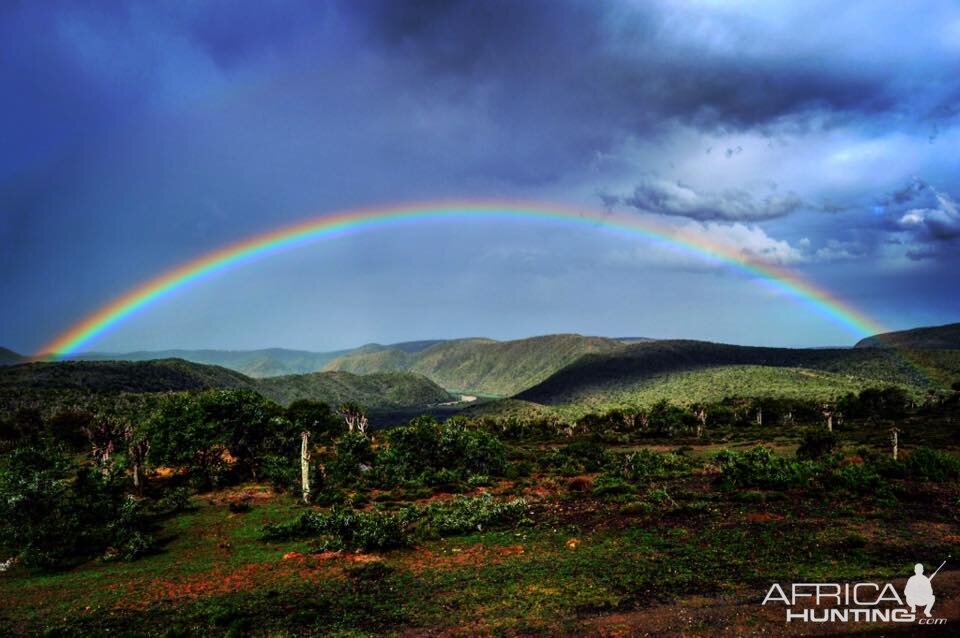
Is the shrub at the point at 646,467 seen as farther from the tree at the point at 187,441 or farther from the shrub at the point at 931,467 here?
the tree at the point at 187,441

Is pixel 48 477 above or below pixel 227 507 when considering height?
above

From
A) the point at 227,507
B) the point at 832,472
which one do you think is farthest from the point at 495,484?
the point at 832,472

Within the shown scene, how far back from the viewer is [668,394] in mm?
197000

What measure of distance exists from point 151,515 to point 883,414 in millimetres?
139940

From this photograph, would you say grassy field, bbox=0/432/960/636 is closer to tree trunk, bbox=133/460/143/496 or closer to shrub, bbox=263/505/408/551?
shrub, bbox=263/505/408/551

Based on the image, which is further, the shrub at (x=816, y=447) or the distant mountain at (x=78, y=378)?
the distant mountain at (x=78, y=378)

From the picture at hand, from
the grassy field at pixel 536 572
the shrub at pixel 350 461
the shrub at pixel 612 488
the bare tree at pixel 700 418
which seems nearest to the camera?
the grassy field at pixel 536 572

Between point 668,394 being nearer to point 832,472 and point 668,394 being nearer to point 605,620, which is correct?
point 832,472

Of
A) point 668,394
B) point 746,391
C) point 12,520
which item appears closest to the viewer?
point 12,520

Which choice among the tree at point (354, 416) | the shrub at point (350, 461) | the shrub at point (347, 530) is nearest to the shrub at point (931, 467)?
the shrub at point (347, 530)

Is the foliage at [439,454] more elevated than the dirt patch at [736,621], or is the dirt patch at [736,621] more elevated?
the dirt patch at [736,621]

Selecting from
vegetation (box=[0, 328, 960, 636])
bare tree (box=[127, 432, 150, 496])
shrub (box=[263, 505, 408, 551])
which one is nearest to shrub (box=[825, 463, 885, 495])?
vegetation (box=[0, 328, 960, 636])

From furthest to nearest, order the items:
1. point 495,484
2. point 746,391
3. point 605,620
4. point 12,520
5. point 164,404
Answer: point 746,391 → point 164,404 → point 495,484 → point 12,520 → point 605,620

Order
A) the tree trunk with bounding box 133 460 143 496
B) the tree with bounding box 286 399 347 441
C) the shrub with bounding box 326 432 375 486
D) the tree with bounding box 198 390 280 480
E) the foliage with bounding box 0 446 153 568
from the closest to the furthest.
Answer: the foliage with bounding box 0 446 153 568
the tree trunk with bounding box 133 460 143 496
the shrub with bounding box 326 432 375 486
the tree with bounding box 198 390 280 480
the tree with bounding box 286 399 347 441
